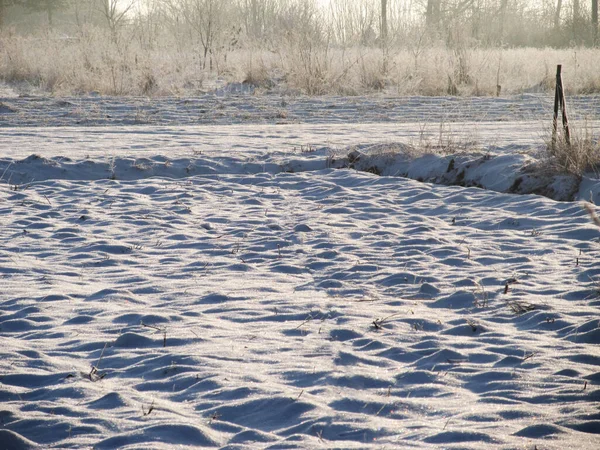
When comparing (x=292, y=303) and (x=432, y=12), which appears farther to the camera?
(x=432, y=12)

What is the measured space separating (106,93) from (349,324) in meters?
11.8

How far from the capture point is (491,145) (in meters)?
8.24

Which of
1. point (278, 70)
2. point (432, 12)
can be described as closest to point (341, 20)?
point (278, 70)

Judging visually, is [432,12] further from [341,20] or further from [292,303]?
[292,303]

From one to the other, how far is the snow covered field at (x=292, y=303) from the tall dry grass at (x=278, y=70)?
7167 mm

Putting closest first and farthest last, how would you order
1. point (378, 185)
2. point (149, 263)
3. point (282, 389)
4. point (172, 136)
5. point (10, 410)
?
point (10, 410), point (282, 389), point (149, 263), point (378, 185), point (172, 136)

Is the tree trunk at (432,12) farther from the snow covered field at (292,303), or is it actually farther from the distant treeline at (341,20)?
the snow covered field at (292,303)

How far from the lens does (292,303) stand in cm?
396

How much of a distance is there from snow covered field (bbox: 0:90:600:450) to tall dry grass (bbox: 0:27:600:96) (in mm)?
7167

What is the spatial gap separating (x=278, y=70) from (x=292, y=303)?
13.3 metres

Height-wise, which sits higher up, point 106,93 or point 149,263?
point 106,93

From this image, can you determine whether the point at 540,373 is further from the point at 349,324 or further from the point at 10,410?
the point at 10,410

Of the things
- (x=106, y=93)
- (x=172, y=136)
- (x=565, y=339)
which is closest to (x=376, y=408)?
(x=565, y=339)

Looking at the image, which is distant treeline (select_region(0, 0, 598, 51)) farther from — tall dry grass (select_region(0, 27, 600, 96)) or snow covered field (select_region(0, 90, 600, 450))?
snow covered field (select_region(0, 90, 600, 450))
